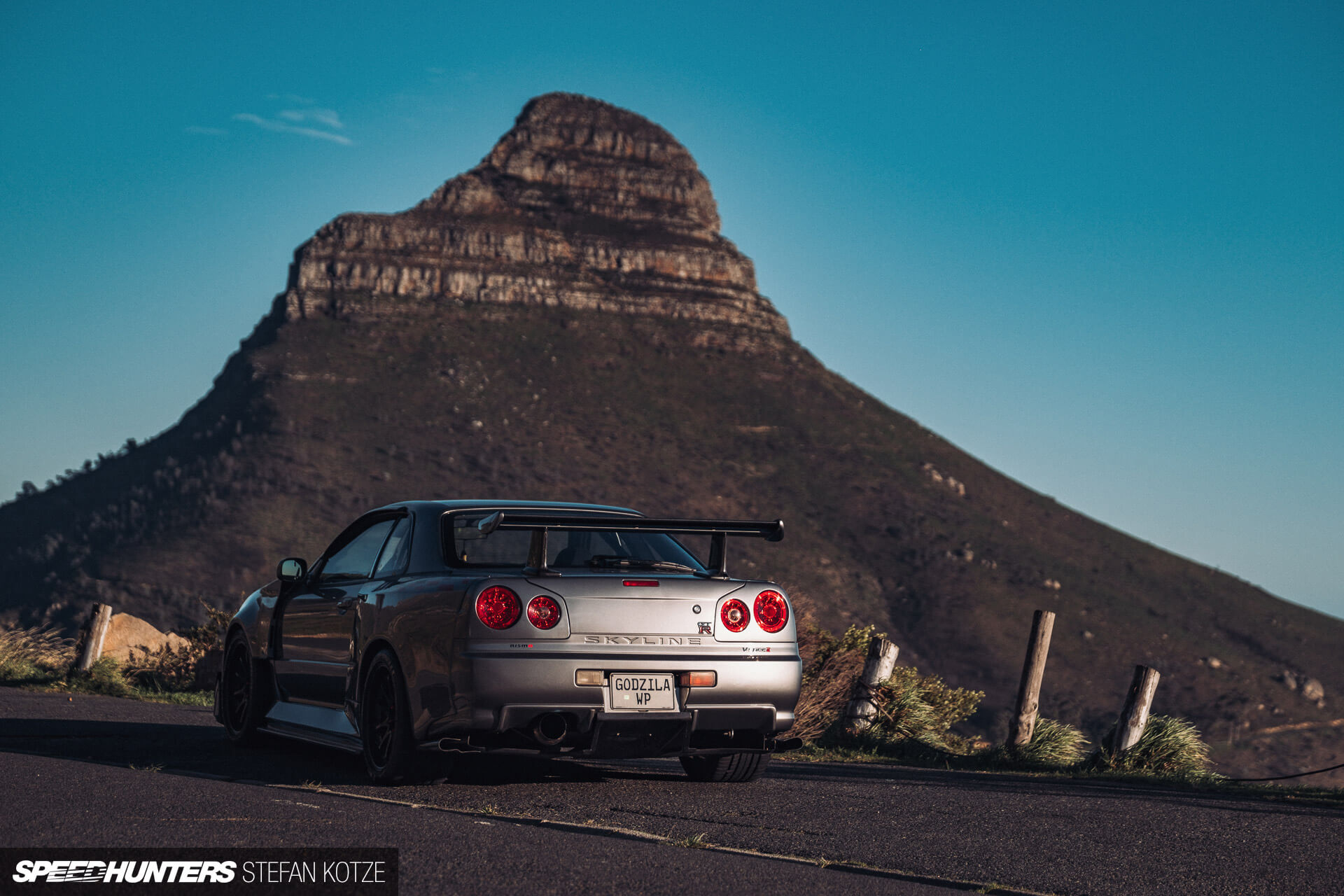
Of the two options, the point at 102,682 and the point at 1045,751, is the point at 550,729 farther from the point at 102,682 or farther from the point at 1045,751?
the point at 102,682

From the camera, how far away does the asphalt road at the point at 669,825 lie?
4.92 m

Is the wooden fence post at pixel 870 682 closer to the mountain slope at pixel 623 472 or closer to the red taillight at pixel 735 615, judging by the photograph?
the red taillight at pixel 735 615

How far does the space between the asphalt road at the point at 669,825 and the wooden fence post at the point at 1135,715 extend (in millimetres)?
1646

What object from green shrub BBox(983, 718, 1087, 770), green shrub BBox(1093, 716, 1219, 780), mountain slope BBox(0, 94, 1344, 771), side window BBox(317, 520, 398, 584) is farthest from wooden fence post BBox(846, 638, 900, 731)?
mountain slope BBox(0, 94, 1344, 771)

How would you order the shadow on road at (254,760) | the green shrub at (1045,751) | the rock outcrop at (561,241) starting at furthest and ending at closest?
the rock outcrop at (561,241), the green shrub at (1045,751), the shadow on road at (254,760)

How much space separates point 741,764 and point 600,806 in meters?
1.26

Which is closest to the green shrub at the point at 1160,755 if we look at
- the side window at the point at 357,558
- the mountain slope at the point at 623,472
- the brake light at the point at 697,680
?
the brake light at the point at 697,680

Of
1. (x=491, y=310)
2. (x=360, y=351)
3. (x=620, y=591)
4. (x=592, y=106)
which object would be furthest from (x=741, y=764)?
(x=592, y=106)

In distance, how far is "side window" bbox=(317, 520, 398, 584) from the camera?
25.8 feet

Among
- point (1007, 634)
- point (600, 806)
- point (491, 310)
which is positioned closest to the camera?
point (600, 806)

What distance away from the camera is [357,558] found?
26.5 feet

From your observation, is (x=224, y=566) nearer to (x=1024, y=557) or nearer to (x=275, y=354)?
(x=275, y=354)

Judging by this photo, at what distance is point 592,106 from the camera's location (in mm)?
129500

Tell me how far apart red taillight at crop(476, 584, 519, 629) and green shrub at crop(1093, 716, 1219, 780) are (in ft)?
18.2
